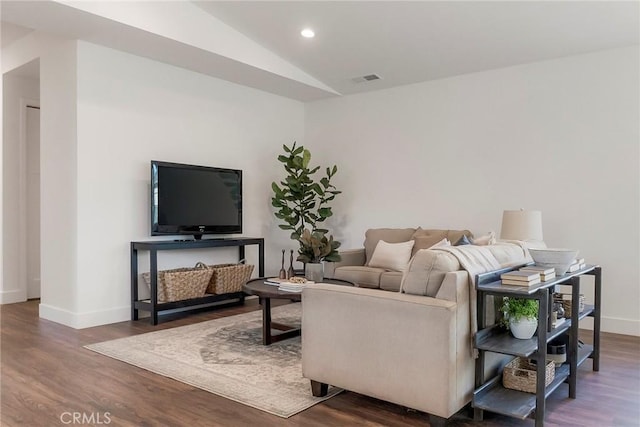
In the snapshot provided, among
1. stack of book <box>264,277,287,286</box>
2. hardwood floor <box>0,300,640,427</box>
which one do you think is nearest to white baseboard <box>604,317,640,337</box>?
hardwood floor <box>0,300,640,427</box>

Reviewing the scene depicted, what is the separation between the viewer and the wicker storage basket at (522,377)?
8.15ft

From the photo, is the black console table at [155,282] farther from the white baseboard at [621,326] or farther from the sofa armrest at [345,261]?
the white baseboard at [621,326]

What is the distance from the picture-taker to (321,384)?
2705 mm

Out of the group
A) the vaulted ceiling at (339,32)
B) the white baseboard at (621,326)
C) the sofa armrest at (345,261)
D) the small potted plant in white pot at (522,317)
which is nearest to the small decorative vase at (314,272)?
the sofa armrest at (345,261)

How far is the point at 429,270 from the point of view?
2.38 metres

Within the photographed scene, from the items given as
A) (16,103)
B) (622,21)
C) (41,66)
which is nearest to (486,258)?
(622,21)

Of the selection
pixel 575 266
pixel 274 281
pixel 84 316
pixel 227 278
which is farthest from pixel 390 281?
pixel 84 316

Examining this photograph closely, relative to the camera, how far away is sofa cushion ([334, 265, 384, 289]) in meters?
4.88

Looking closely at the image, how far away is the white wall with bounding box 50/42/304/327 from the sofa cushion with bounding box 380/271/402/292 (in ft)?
6.64

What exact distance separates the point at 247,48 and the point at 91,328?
3251 millimetres

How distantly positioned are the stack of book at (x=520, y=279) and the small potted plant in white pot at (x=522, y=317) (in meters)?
0.12

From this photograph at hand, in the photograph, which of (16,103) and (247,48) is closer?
(247,48)

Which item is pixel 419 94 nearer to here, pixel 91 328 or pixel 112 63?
pixel 112 63

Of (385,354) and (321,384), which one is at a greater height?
(385,354)
